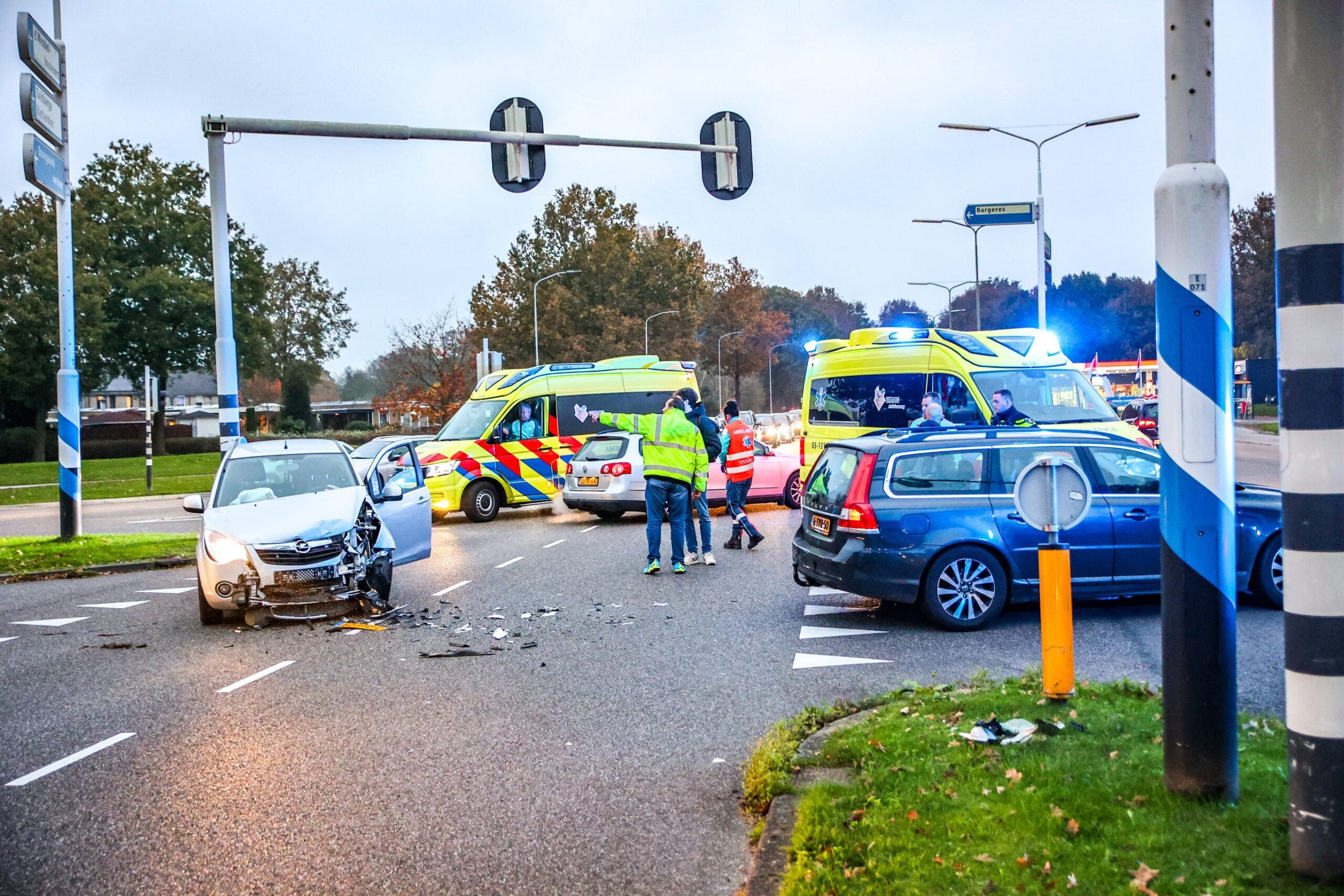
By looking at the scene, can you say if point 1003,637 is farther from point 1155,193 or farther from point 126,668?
point 126,668

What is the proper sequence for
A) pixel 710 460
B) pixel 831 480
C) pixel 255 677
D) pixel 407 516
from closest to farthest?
pixel 255 677
pixel 831 480
pixel 407 516
pixel 710 460

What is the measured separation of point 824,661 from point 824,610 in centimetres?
204

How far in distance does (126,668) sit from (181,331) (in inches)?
1977

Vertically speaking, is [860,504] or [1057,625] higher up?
[860,504]

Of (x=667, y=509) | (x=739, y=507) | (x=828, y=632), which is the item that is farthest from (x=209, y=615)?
(x=739, y=507)

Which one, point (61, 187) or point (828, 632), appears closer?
point (828, 632)

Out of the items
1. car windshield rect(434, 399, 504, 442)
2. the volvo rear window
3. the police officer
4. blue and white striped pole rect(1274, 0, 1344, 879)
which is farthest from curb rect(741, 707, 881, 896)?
car windshield rect(434, 399, 504, 442)

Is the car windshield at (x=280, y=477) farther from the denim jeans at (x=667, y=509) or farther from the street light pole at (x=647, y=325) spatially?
the street light pole at (x=647, y=325)

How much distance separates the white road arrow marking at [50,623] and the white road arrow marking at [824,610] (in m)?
6.61

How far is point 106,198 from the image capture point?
5284cm

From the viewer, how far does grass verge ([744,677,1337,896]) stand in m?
3.50

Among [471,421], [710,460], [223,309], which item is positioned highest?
[223,309]

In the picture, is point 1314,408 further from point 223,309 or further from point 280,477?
point 223,309

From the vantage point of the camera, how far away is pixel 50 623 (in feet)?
33.8
